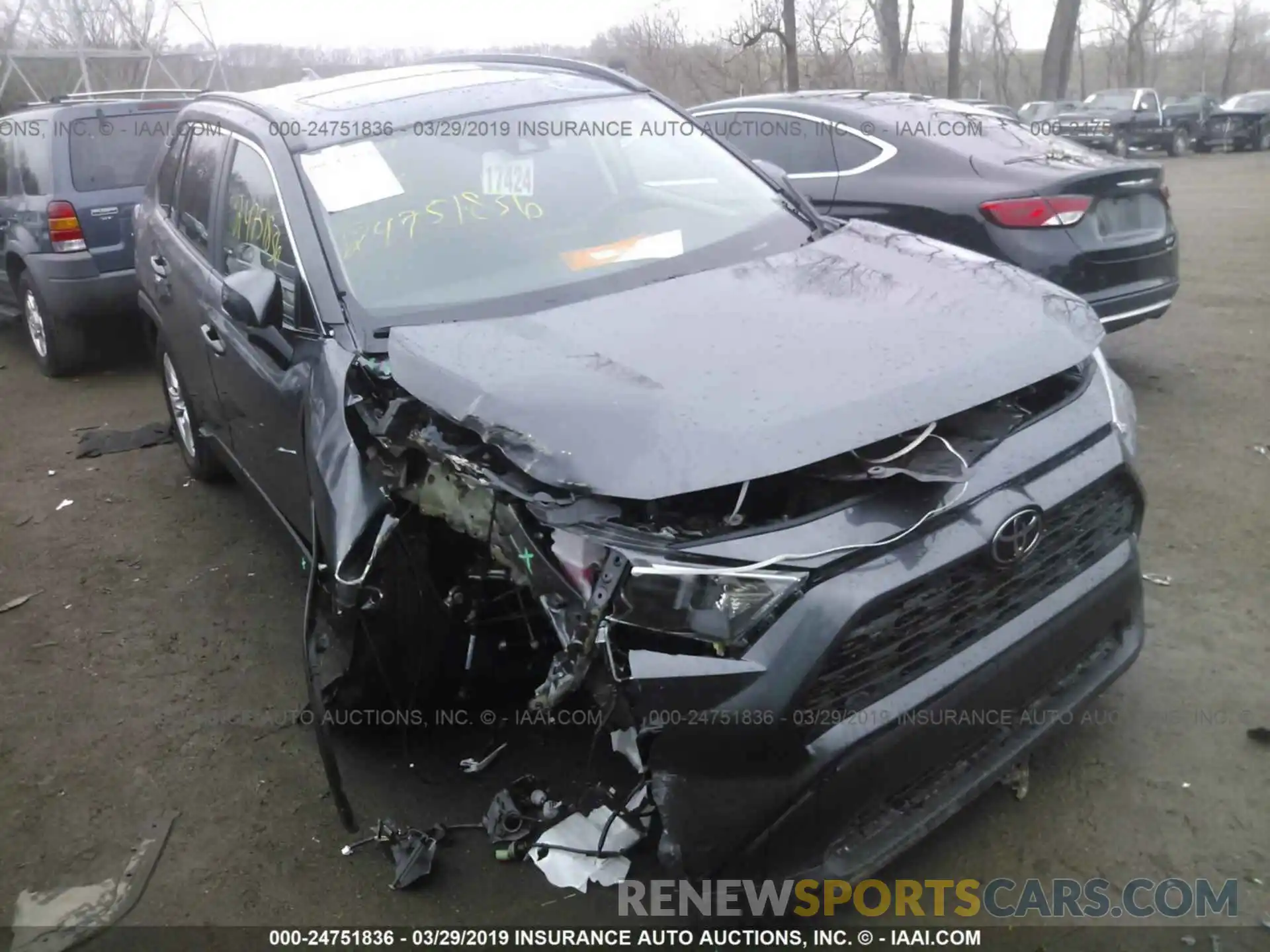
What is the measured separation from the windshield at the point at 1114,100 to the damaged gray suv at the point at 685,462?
26.9 m

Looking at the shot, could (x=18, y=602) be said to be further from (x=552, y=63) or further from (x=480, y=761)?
(x=552, y=63)

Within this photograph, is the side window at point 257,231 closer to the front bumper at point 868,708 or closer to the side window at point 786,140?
the front bumper at point 868,708

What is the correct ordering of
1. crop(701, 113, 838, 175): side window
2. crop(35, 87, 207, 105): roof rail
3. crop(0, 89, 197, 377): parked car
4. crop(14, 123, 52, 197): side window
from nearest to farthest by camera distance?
crop(701, 113, 838, 175): side window, crop(0, 89, 197, 377): parked car, crop(14, 123, 52, 197): side window, crop(35, 87, 207, 105): roof rail

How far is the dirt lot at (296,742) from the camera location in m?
2.62

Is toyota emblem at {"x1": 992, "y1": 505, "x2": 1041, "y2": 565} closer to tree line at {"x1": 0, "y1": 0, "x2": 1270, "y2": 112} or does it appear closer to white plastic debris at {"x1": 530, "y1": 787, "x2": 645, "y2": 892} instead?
white plastic debris at {"x1": 530, "y1": 787, "x2": 645, "y2": 892}

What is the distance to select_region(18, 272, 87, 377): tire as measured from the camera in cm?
715

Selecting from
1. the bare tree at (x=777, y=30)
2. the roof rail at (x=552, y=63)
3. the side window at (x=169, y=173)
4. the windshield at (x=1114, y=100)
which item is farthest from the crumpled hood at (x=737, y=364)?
the windshield at (x=1114, y=100)

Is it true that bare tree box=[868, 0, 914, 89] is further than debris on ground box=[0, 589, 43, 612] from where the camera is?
Yes

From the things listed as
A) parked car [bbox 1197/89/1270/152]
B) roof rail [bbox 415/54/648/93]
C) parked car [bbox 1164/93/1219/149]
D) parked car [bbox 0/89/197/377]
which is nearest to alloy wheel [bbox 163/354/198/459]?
roof rail [bbox 415/54/648/93]

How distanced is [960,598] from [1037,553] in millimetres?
279

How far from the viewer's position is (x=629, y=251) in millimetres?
3305

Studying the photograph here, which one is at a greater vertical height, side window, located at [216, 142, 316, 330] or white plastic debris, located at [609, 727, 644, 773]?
side window, located at [216, 142, 316, 330]

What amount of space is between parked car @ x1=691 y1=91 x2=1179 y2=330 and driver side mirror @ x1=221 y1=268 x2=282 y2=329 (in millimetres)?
3513

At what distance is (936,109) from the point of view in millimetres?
6016
